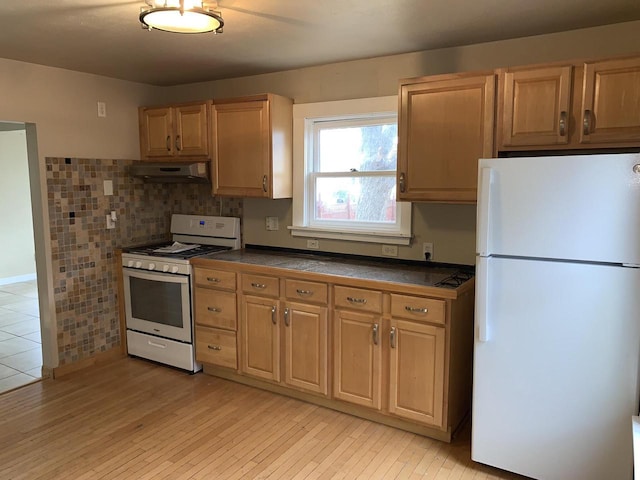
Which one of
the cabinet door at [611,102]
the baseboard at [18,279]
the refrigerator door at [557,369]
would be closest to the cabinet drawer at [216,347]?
the refrigerator door at [557,369]

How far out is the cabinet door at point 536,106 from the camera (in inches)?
99.7

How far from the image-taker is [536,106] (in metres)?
2.60

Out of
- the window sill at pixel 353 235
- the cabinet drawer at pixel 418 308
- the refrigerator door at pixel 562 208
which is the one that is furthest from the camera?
the window sill at pixel 353 235

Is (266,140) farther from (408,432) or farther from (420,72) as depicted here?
(408,432)

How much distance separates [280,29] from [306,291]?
5.17 ft

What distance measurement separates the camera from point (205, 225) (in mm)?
4312

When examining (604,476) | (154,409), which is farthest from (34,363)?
(604,476)

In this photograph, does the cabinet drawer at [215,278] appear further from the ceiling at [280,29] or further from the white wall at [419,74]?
the ceiling at [280,29]

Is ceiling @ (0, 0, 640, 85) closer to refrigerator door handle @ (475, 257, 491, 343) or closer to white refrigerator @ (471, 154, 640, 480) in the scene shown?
white refrigerator @ (471, 154, 640, 480)

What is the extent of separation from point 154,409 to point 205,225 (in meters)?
1.65

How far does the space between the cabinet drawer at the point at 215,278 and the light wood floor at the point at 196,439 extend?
2.42ft

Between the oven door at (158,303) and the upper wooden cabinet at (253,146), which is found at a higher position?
the upper wooden cabinet at (253,146)

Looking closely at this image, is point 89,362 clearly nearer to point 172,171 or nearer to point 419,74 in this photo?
point 172,171

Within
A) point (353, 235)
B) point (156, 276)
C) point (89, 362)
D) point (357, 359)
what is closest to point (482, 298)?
point (357, 359)
